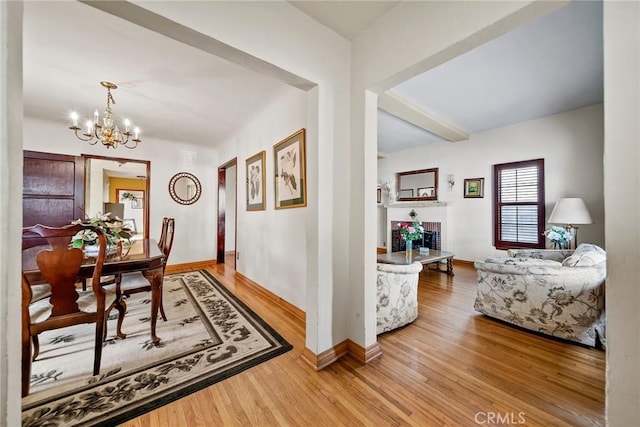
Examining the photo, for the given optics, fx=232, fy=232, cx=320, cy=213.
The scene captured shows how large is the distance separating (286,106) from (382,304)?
239cm

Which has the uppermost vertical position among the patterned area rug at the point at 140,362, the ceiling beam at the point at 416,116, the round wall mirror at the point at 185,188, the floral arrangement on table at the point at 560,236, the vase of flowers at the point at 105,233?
the ceiling beam at the point at 416,116

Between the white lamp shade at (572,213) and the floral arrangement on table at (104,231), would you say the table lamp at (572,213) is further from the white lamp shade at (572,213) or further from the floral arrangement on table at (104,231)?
the floral arrangement on table at (104,231)

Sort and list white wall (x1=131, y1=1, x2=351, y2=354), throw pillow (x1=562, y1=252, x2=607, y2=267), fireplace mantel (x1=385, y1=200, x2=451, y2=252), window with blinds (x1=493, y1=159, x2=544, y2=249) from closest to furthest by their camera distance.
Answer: white wall (x1=131, y1=1, x2=351, y2=354), throw pillow (x1=562, y1=252, x2=607, y2=267), window with blinds (x1=493, y1=159, x2=544, y2=249), fireplace mantel (x1=385, y1=200, x2=451, y2=252)

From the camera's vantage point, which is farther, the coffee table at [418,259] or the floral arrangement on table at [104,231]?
the coffee table at [418,259]

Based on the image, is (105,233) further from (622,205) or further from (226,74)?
(622,205)

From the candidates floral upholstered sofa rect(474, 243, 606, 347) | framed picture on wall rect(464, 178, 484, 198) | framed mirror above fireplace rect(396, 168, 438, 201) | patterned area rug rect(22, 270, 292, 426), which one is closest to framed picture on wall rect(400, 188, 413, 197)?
framed mirror above fireplace rect(396, 168, 438, 201)

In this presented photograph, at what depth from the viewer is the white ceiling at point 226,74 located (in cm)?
175

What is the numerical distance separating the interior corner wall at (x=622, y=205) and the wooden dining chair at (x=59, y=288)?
8.60ft

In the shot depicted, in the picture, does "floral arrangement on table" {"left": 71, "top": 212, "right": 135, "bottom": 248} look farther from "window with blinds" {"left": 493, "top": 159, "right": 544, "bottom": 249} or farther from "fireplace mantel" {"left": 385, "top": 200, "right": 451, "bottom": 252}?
"window with blinds" {"left": 493, "top": 159, "right": 544, "bottom": 249}

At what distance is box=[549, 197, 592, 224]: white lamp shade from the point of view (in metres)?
3.33

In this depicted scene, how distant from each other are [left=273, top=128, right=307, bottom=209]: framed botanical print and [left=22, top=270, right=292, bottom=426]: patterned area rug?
135 centimetres

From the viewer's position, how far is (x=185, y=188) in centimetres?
483

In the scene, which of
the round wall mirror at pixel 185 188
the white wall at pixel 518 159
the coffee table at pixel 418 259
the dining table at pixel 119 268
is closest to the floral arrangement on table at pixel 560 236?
the white wall at pixel 518 159

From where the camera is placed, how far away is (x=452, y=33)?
1307 millimetres
